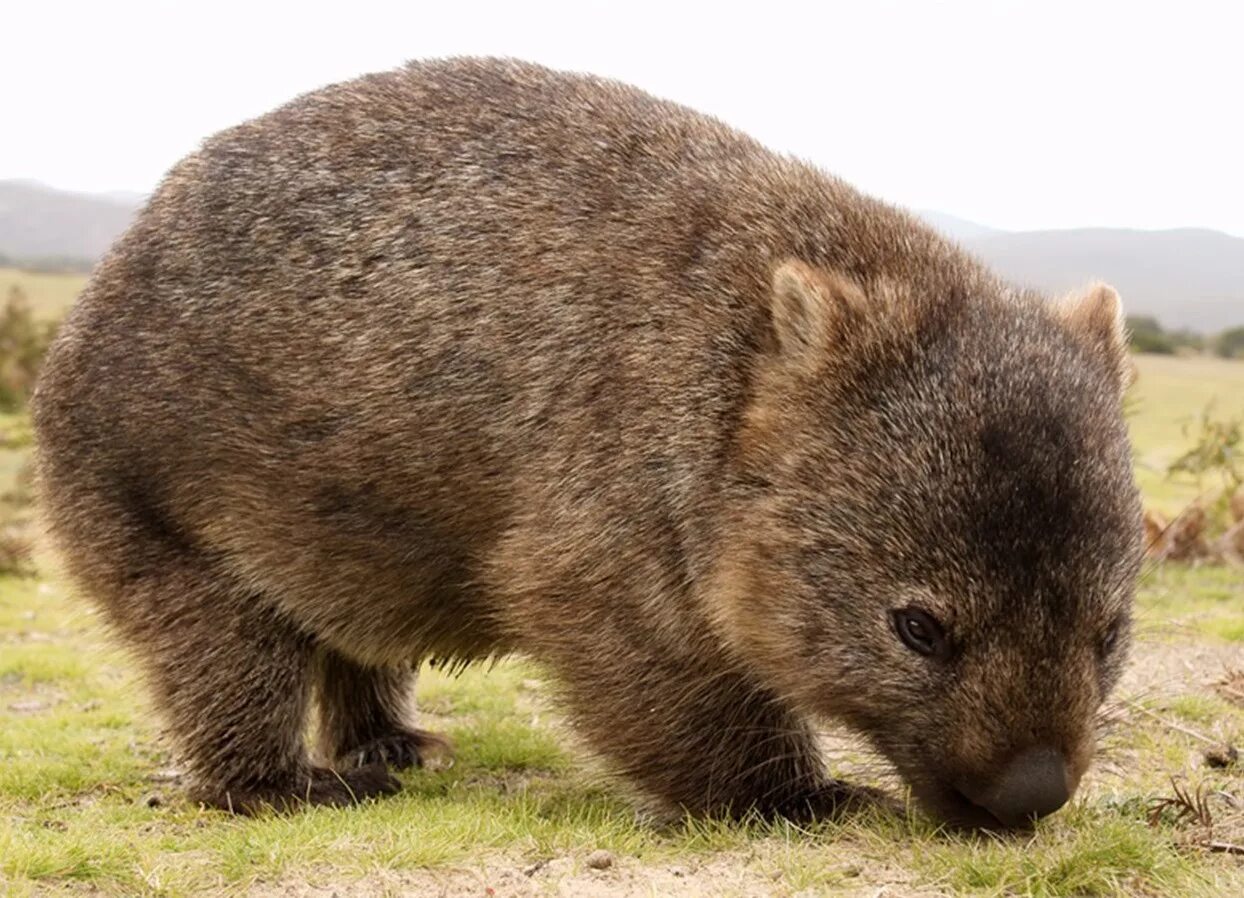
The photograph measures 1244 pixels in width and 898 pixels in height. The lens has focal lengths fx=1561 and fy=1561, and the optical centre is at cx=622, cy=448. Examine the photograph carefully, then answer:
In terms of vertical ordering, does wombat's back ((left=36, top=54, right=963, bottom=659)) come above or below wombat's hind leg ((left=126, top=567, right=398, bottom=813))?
above

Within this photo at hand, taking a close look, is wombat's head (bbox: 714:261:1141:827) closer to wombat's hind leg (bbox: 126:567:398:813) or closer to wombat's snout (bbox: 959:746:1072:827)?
wombat's snout (bbox: 959:746:1072:827)

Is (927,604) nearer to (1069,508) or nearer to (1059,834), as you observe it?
(1069,508)

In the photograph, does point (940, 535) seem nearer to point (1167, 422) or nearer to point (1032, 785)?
point (1032, 785)

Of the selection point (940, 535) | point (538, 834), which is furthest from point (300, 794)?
point (940, 535)

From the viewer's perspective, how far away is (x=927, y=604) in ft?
12.9

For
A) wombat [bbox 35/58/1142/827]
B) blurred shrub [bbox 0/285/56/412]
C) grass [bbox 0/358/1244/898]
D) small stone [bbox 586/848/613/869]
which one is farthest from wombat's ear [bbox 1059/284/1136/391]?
blurred shrub [bbox 0/285/56/412]

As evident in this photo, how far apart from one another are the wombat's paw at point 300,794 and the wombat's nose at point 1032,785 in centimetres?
234

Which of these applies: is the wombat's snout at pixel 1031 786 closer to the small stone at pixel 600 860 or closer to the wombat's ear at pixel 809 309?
the small stone at pixel 600 860

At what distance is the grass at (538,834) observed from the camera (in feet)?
12.4

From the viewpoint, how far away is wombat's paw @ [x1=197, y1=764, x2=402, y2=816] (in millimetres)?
5281

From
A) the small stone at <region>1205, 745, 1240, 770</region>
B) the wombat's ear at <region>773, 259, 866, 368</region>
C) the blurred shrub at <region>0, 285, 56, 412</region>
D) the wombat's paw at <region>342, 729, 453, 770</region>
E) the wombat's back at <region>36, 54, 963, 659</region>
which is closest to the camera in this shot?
the wombat's ear at <region>773, 259, 866, 368</region>

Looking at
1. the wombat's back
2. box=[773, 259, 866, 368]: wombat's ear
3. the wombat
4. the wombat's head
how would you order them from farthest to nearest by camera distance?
the wombat's back
box=[773, 259, 866, 368]: wombat's ear
the wombat
the wombat's head

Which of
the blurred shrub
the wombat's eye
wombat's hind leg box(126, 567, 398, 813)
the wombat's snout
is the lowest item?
the blurred shrub

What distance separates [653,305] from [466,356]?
0.62 meters
